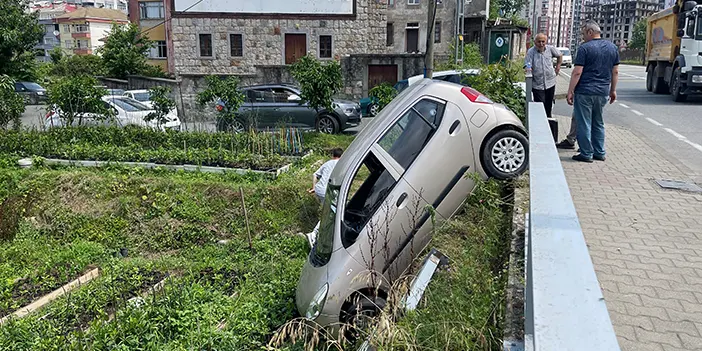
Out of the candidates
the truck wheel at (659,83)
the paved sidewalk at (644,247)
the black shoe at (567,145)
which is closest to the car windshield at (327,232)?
the paved sidewalk at (644,247)

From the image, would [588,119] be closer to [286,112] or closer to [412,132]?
[412,132]

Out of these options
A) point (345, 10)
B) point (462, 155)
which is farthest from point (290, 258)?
point (345, 10)

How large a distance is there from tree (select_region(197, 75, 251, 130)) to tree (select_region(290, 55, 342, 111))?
5.40 feet

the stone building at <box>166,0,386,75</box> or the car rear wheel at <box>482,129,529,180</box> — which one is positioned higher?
the stone building at <box>166,0,386,75</box>

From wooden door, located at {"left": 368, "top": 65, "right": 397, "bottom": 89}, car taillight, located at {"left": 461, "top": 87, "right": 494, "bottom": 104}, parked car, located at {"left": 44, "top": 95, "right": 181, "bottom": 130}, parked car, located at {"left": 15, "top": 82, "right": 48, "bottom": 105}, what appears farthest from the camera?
parked car, located at {"left": 15, "top": 82, "right": 48, "bottom": 105}

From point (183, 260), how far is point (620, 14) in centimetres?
13729

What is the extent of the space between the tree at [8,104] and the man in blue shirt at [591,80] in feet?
46.4

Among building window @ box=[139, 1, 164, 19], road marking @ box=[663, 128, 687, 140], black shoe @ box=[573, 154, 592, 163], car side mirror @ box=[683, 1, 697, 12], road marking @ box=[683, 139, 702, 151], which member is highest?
building window @ box=[139, 1, 164, 19]

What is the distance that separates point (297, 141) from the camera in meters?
13.9

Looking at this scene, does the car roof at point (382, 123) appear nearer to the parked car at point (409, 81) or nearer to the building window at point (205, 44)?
the parked car at point (409, 81)

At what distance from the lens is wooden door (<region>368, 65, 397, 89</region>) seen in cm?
2728

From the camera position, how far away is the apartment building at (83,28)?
89.3 meters

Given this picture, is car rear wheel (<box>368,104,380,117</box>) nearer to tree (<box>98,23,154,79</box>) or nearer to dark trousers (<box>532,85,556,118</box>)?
dark trousers (<box>532,85,556,118</box>)

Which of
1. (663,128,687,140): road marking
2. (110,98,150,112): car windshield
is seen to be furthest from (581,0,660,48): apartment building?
(663,128,687,140): road marking
